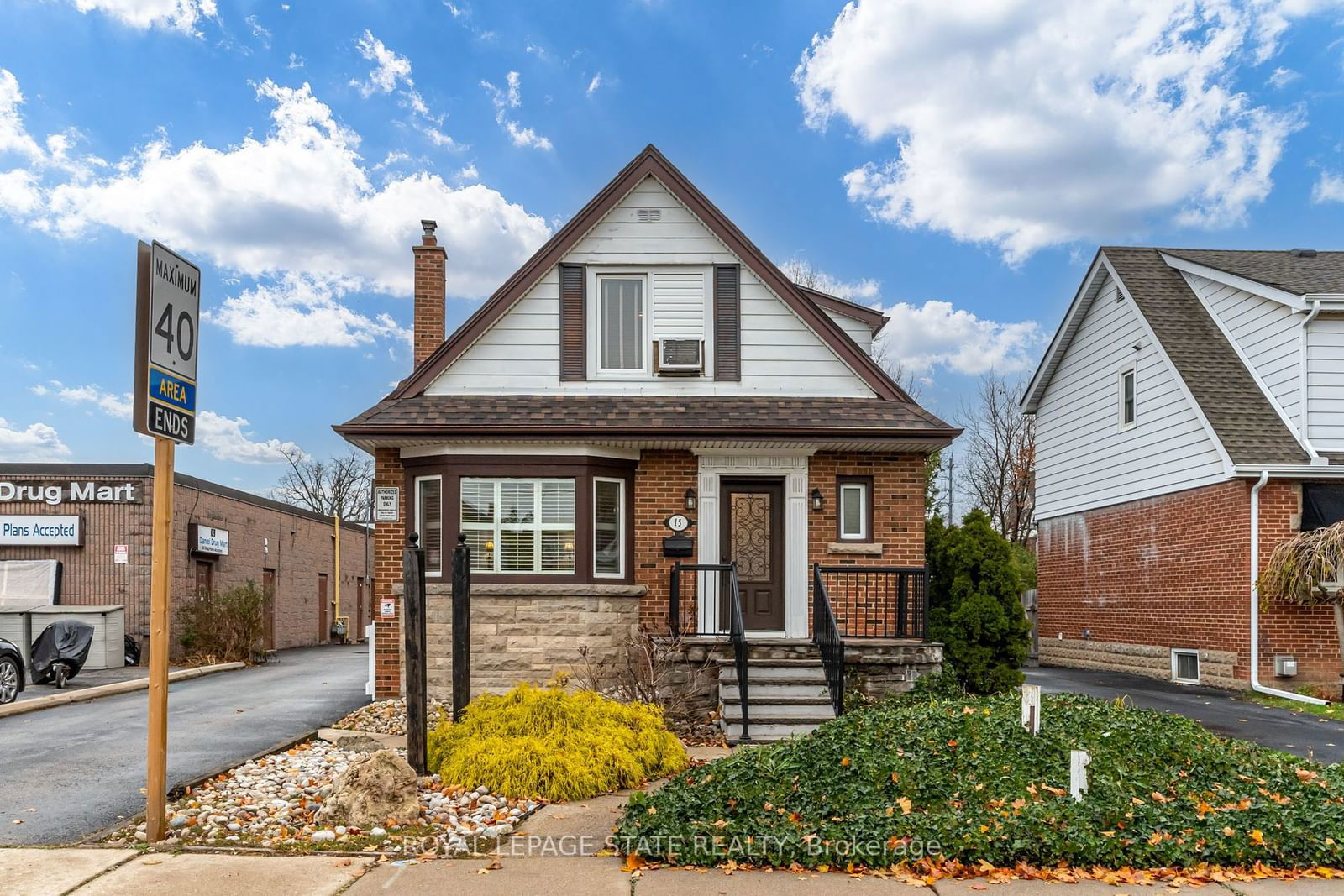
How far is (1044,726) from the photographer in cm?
808

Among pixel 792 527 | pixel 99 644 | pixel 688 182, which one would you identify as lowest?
pixel 99 644

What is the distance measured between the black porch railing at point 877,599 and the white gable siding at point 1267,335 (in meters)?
7.32

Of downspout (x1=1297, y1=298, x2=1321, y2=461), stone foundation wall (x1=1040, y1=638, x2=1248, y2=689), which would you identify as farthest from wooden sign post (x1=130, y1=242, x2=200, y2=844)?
downspout (x1=1297, y1=298, x2=1321, y2=461)

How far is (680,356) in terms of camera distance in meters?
13.4

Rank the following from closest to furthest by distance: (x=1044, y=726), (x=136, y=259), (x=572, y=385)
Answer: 1. (x=136, y=259)
2. (x=1044, y=726)
3. (x=572, y=385)

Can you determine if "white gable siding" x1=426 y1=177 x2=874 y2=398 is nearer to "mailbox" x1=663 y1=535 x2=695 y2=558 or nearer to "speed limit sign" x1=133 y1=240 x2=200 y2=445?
"mailbox" x1=663 y1=535 x2=695 y2=558

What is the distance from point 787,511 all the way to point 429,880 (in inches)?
316

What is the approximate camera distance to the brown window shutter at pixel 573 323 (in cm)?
1342

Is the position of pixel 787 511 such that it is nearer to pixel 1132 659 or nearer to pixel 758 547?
pixel 758 547

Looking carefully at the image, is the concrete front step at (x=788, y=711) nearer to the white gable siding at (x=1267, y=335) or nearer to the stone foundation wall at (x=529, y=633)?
the stone foundation wall at (x=529, y=633)

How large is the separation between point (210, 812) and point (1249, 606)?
14.0m

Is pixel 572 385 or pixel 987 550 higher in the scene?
pixel 572 385

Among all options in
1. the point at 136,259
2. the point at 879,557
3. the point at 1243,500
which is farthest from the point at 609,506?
the point at 1243,500

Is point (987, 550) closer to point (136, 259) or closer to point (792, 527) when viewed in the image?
point (792, 527)
